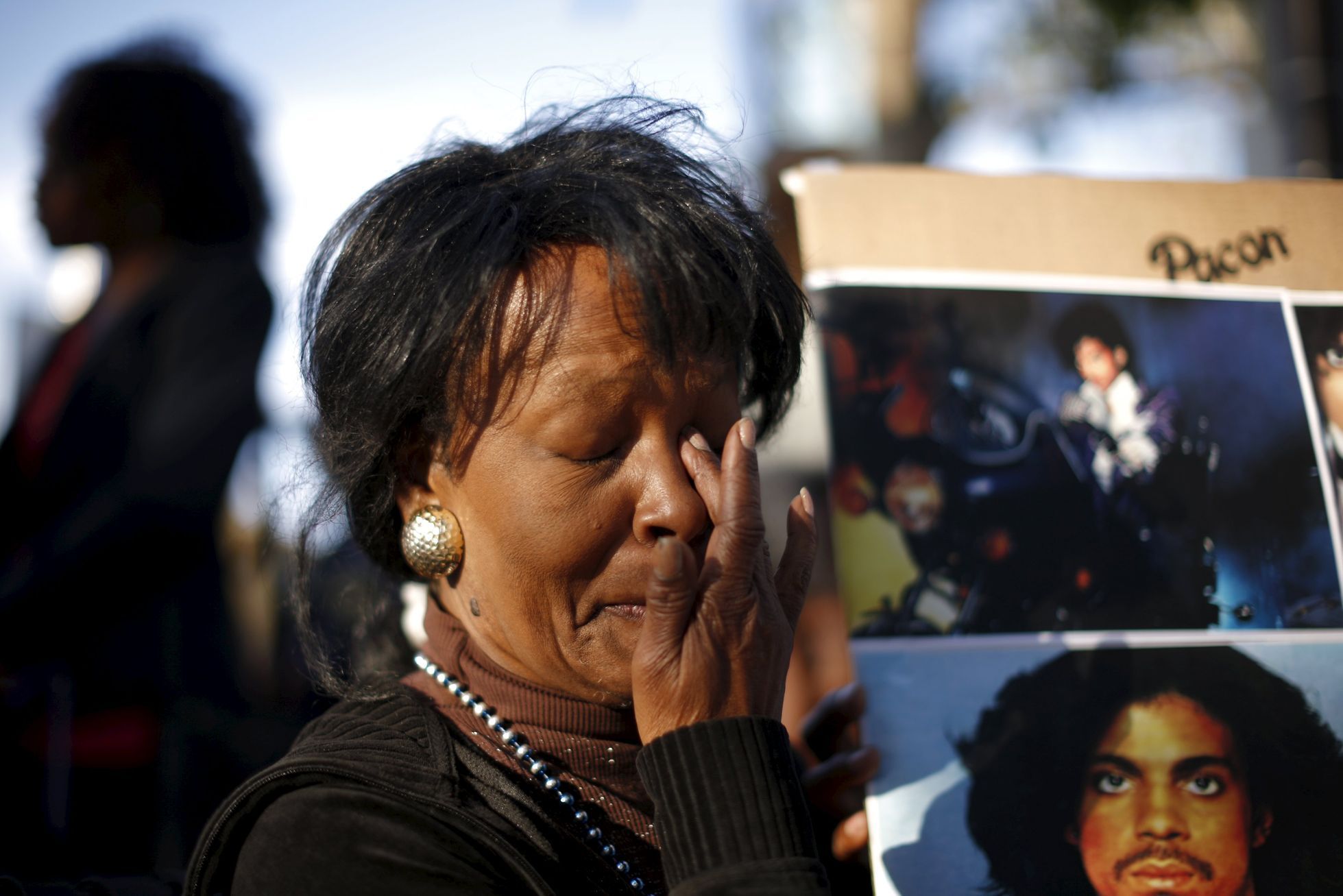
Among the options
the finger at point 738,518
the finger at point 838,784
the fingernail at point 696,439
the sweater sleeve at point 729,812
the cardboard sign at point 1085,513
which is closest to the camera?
the sweater sleeve at point 729,812

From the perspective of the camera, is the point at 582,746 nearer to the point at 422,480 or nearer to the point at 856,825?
the point at 422,480

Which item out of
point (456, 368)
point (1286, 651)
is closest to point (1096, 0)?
point (1286, 651)

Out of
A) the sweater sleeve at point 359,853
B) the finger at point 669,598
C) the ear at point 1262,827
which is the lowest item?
the ear at point 1262,827

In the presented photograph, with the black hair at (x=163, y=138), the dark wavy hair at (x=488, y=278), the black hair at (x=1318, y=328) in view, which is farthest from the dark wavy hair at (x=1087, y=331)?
the black hair at (x=163, y=138)

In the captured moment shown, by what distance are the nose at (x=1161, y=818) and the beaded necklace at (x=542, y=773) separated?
686 millimetres

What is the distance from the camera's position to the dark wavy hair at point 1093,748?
151 cm

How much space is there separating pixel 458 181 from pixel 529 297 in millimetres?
277

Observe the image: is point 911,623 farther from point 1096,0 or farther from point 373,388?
point 1096,0

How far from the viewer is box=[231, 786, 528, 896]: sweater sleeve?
48.8 inches

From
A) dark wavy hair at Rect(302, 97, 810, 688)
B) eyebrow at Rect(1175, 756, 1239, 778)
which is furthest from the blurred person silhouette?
eyebrow at Rect(1175, 756, 1239, 778)

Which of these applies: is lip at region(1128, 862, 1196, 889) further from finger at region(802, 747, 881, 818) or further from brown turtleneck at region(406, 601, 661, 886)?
brown turtleneck at region(406, 601, 661, 886)

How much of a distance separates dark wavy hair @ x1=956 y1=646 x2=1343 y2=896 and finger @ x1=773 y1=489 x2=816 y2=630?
350 mm

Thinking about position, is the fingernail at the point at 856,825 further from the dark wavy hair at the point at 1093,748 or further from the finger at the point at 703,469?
the finger at the point at 703,469

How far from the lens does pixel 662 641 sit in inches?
51.3
